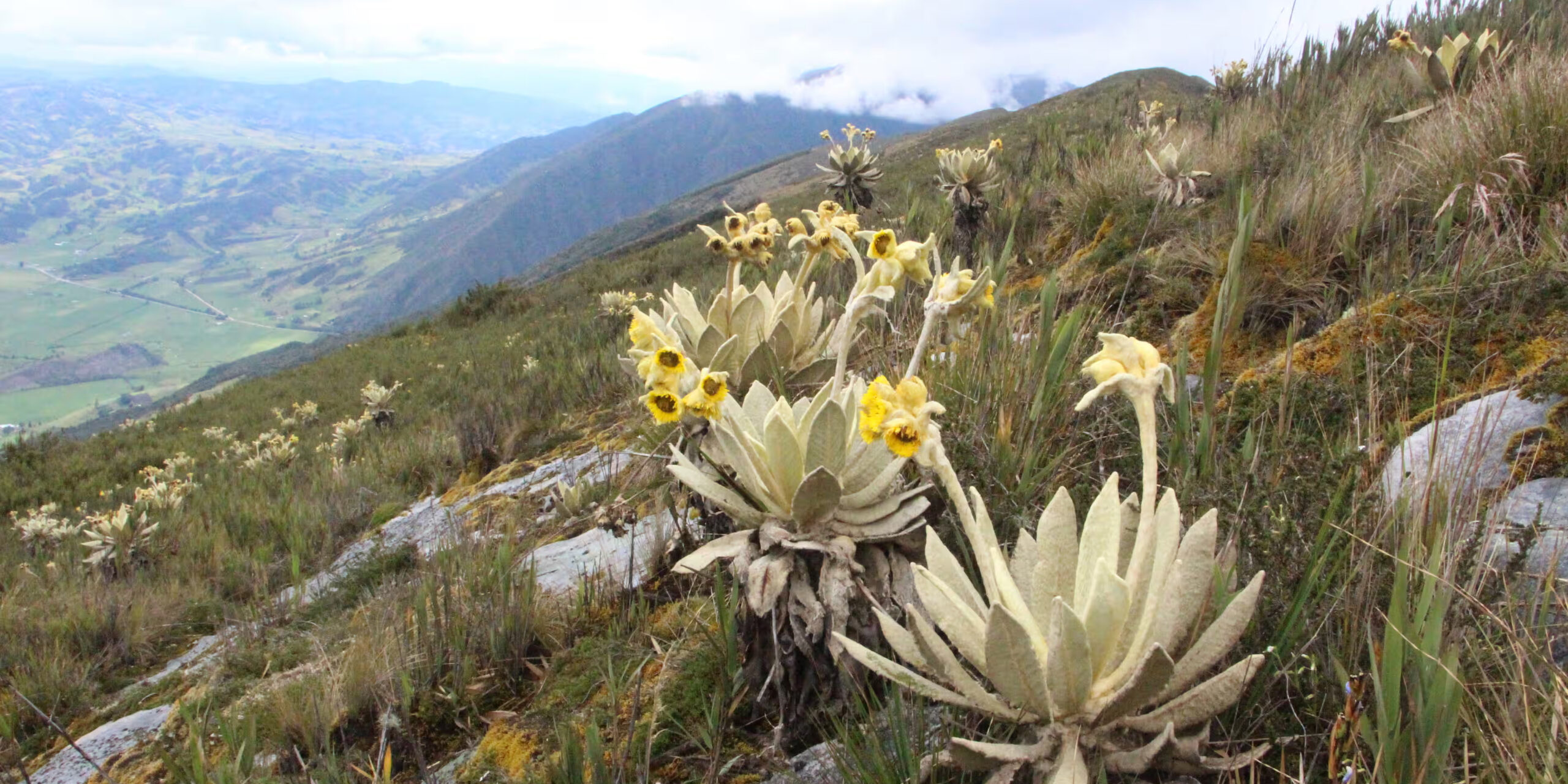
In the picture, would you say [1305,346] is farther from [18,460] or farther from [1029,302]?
[18,460]

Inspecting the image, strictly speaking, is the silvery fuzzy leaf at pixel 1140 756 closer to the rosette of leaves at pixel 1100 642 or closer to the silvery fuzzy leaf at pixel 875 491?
the rosette of leaves at pixel 1100 642

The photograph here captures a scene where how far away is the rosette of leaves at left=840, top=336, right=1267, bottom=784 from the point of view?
47.4 inches

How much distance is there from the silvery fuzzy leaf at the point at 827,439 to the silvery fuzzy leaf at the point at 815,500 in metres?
0.05

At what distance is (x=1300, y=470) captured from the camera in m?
1.73

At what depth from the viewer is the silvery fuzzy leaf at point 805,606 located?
1.69 metres

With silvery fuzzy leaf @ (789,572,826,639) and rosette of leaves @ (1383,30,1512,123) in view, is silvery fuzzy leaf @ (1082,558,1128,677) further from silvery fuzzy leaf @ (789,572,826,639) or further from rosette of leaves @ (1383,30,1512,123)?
rosette of leaves @ (1383,30,1512,123)

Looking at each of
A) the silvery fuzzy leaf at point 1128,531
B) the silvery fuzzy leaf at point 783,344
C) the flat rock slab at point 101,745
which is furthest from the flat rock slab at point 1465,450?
the flat rock slab at point 101,745

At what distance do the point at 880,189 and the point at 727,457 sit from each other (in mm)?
14825

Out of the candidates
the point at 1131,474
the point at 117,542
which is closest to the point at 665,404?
the point at 1131,474

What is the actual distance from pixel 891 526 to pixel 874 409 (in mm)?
539

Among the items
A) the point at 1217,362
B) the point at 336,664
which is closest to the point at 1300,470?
the point at 1217,362

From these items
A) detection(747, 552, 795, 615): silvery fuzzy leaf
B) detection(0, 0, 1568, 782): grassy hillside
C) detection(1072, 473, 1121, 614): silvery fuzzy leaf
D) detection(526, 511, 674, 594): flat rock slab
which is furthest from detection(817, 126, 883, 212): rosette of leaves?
detection(1072, 473, 1121, 614): silvery fuzzy leaf

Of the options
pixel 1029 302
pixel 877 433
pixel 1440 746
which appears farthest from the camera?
pixel 1029 302

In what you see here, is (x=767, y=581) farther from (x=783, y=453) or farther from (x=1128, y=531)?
(x=1128, y=531)
